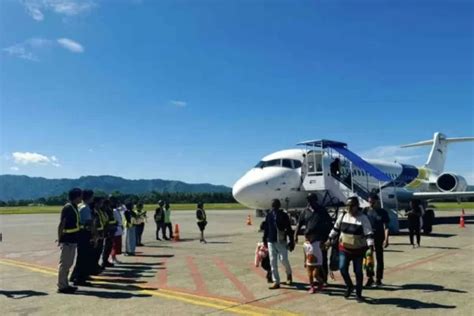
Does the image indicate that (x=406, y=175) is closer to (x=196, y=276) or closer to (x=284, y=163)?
(x=284, y=163)

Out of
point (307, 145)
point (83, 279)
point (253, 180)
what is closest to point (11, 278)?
point (83, 279)

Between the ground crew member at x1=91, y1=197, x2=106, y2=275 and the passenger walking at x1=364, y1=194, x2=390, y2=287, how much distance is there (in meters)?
6.07

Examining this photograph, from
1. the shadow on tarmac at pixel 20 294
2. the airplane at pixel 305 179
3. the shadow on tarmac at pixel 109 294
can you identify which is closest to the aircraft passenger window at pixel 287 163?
the airplane at pixel 305 179

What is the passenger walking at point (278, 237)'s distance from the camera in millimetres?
9008

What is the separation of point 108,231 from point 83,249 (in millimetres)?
2048

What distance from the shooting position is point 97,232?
34.9 ft

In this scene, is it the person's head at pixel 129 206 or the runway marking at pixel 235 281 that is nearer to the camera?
the runway marking at pixel 235 281

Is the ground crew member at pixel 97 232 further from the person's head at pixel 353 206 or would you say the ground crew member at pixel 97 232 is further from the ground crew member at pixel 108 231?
the person's head at pixel 353 206

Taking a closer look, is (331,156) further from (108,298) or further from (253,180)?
(108,298)

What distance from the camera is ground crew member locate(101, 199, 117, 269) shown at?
38.4 feet

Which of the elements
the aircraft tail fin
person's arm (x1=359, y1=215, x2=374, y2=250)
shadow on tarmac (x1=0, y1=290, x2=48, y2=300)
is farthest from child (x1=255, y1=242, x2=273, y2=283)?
the aircraft tail fin

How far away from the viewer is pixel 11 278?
10.6m

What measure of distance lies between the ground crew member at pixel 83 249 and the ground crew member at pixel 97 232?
0.79 ft

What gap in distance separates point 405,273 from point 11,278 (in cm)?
918
